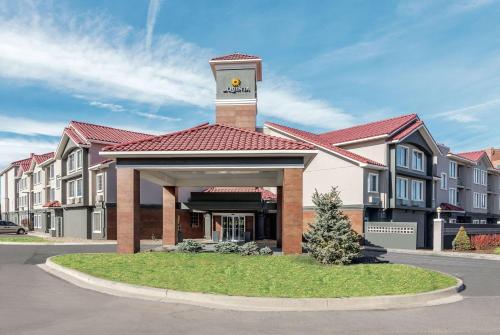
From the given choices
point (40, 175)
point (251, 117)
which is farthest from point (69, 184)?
point (251, 117)

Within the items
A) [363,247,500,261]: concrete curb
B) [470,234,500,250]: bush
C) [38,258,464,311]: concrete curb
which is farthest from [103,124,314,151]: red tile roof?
[470,234,500,250]: bush

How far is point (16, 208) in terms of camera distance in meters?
63.4

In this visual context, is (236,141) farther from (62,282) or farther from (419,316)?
(419,316)

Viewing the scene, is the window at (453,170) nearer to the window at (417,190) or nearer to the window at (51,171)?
the window at (417,190)

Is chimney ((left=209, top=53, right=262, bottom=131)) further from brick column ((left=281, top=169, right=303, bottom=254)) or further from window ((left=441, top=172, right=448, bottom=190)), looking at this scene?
window ((left=441, top=172, right=448, bottom=190))

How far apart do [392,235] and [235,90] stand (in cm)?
1388

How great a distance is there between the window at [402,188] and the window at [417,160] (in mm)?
1818

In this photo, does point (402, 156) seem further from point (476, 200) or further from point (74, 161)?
point (74, 161)

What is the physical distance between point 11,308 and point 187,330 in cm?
447

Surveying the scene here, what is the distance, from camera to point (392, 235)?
85.3 ft

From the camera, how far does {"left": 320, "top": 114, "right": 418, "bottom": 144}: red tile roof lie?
3301cm

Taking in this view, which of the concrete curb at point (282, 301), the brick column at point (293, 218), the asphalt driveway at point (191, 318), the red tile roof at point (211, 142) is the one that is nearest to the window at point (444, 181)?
the red tile roof at point (211, 142)

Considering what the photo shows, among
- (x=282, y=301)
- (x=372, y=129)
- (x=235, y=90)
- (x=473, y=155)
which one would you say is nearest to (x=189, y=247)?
(x=282, y=301)

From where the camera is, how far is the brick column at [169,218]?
941 inches
